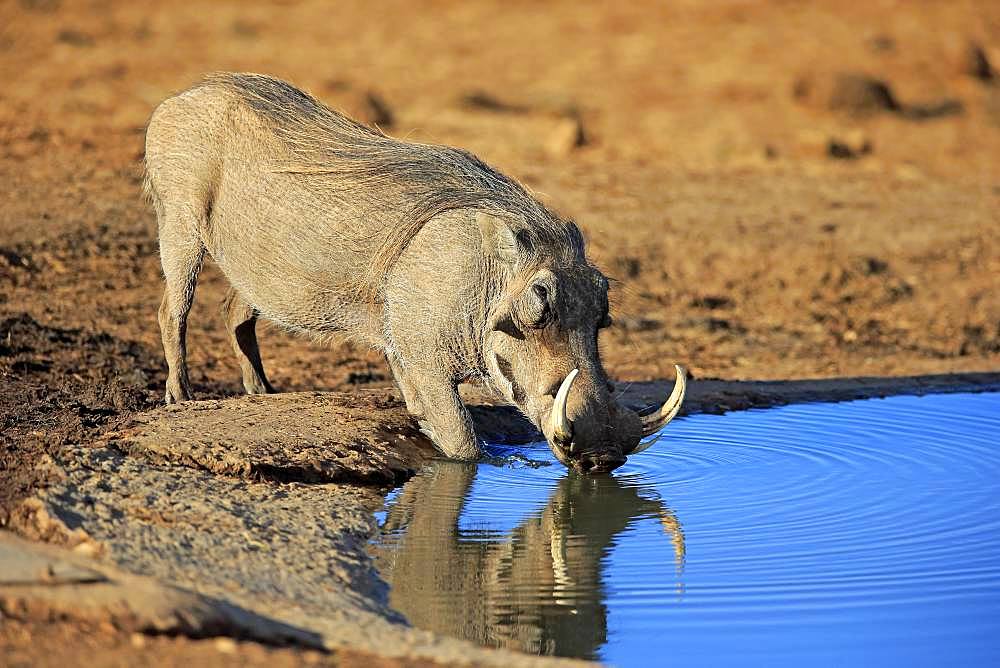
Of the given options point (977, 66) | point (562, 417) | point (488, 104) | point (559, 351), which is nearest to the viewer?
point (562, 417)

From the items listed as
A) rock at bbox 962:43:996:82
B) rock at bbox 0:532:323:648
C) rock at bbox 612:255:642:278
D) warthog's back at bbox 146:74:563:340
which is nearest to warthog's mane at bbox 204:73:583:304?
warthog's back at bbox 146:74:563:340

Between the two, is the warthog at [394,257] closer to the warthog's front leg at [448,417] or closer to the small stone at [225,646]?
the warthog's front leg at [448,417]

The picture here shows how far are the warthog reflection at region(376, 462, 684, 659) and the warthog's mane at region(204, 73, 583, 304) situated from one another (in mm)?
841

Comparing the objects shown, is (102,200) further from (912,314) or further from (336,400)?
(912,314)

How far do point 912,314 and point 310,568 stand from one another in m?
6.00

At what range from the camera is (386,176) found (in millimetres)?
5730

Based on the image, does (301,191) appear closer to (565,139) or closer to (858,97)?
(565,139)

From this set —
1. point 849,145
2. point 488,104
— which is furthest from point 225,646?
point 488,104

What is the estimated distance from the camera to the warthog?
5176mm

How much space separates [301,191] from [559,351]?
4.22 ft

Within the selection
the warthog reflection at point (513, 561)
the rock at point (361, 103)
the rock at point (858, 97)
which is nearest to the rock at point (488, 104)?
the rock at point (361, 103)

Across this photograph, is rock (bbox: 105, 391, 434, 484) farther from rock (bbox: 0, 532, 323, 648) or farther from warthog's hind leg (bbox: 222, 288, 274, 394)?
rock (bbox: 0, 532, 323, 648)

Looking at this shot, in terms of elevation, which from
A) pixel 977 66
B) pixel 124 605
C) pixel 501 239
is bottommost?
pixel 124 605

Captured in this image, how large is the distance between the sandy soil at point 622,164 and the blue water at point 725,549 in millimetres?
1180
